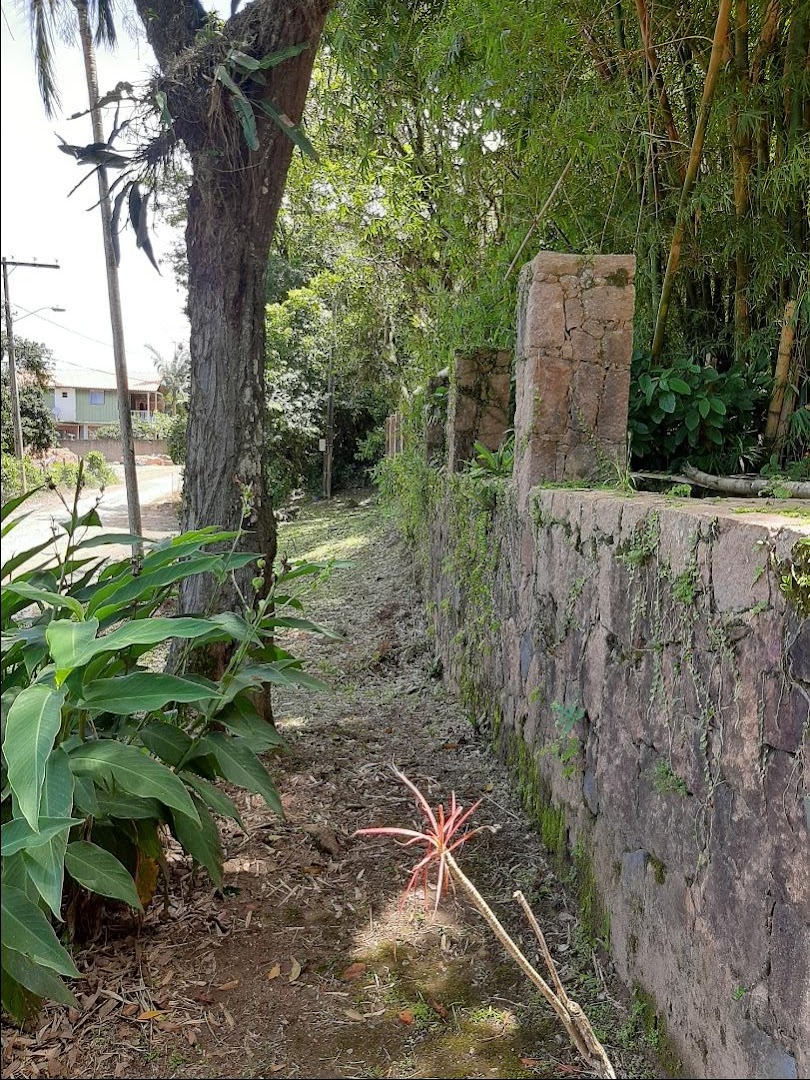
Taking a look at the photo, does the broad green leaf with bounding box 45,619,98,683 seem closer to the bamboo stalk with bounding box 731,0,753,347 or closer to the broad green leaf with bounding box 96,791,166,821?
the broad green leaf with bounding box 96,791,166,821

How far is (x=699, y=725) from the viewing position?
1.64 m

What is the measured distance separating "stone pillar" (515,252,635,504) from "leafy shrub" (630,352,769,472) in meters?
0.72

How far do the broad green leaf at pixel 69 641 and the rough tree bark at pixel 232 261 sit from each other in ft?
5.26

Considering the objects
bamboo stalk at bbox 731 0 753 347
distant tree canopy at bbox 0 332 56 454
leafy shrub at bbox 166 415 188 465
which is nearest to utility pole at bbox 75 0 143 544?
bamboo stalk at bbox 731 0 753 347

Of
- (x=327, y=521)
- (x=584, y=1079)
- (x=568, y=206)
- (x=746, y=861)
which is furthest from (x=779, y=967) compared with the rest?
(x=327, y=521)

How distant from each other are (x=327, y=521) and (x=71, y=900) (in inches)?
441

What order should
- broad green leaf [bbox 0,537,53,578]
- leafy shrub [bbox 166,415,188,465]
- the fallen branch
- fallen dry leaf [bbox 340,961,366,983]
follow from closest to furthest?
fallen dry leaf [bbox 340,961,366,983], broad green leaf [bbox 0,537,53,578], the fallen branch, leafy shrub [bbox 166,415,188,465]

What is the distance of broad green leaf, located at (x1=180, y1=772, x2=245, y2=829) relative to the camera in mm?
2160

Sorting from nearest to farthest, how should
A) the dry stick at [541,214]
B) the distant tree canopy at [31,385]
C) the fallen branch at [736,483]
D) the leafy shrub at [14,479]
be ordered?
the leafy shrub at [14,479]
the fallen branch at [736,483]
the dry stick at [541,214]
the distant tree canopy at [31,385]

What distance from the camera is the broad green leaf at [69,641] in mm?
1510

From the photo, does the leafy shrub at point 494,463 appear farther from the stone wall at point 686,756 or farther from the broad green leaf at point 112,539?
the broad green leaf at point 112,539

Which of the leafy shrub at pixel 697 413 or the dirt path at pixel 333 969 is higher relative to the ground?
the leafy shrub at pixel 697 413

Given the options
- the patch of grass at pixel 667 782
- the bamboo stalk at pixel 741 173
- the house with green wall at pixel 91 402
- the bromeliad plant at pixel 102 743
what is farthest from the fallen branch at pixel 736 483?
the house with green wall at pixel 91 402

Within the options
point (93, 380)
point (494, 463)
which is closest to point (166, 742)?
point (494, 463)
